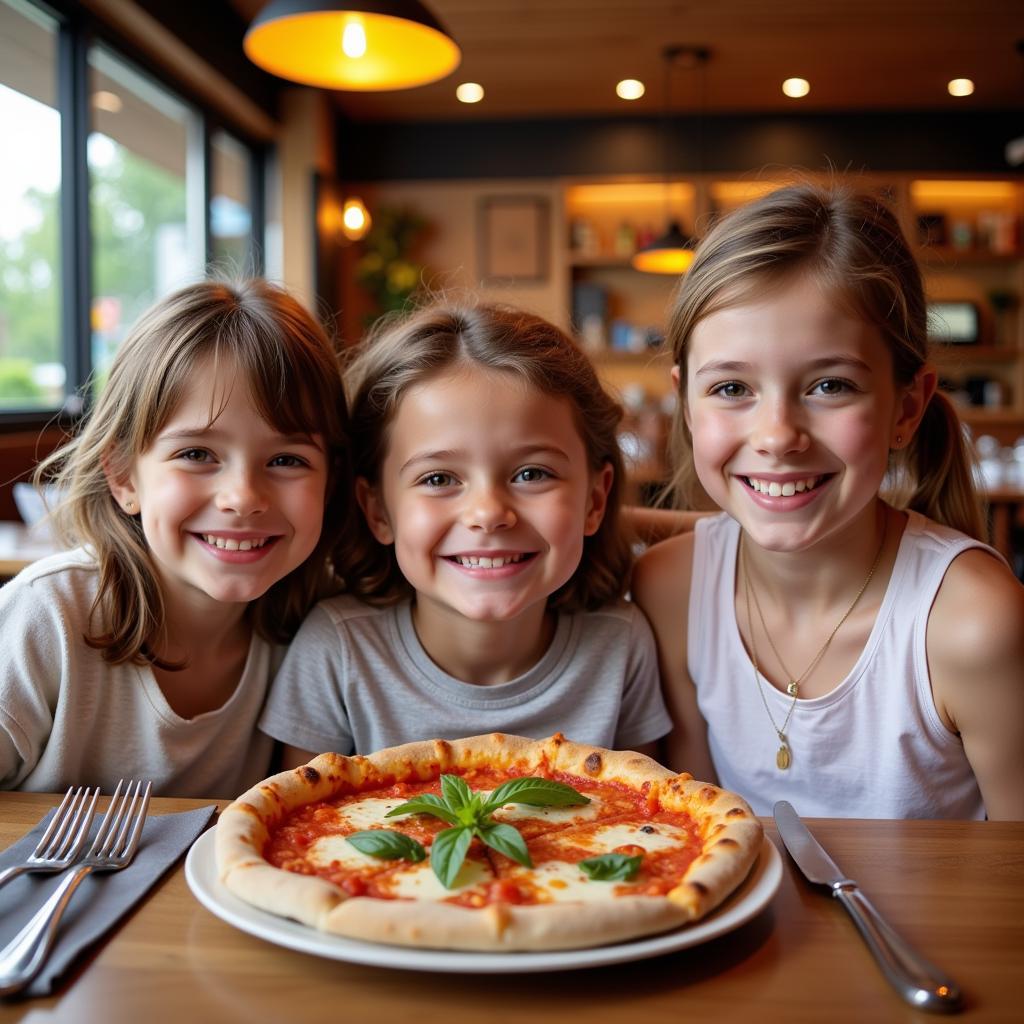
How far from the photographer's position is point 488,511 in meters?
1.45

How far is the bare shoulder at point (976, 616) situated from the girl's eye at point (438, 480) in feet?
2.36

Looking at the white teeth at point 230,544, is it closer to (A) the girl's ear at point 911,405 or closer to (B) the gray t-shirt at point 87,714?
(B) the gray t-shirt at point 87,714

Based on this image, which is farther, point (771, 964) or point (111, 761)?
point (111, 761)

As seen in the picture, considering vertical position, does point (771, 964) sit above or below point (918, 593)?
below

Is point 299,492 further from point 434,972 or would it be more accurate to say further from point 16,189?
point 16,189

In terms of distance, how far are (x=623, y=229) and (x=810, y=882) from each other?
8611 millimetres

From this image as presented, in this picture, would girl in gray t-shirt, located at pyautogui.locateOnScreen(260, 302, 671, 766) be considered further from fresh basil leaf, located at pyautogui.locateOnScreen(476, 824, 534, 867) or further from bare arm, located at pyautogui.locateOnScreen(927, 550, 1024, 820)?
fresh basil leaf, located at pyautogui.locateOnScreen(476, 824, 534, 867)

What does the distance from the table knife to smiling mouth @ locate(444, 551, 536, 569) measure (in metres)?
0.57

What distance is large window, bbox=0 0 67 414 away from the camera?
4594 mm

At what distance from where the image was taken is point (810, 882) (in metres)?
0.97

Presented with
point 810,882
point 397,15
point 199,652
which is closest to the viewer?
point 810,882

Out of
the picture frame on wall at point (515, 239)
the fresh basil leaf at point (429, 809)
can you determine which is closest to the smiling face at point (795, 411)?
the fresh basil leaf at point (429, 809)

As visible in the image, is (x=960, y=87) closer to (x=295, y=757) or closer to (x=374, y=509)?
(x=374, y=509)

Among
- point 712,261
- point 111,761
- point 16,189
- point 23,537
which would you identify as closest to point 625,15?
point 16,189
